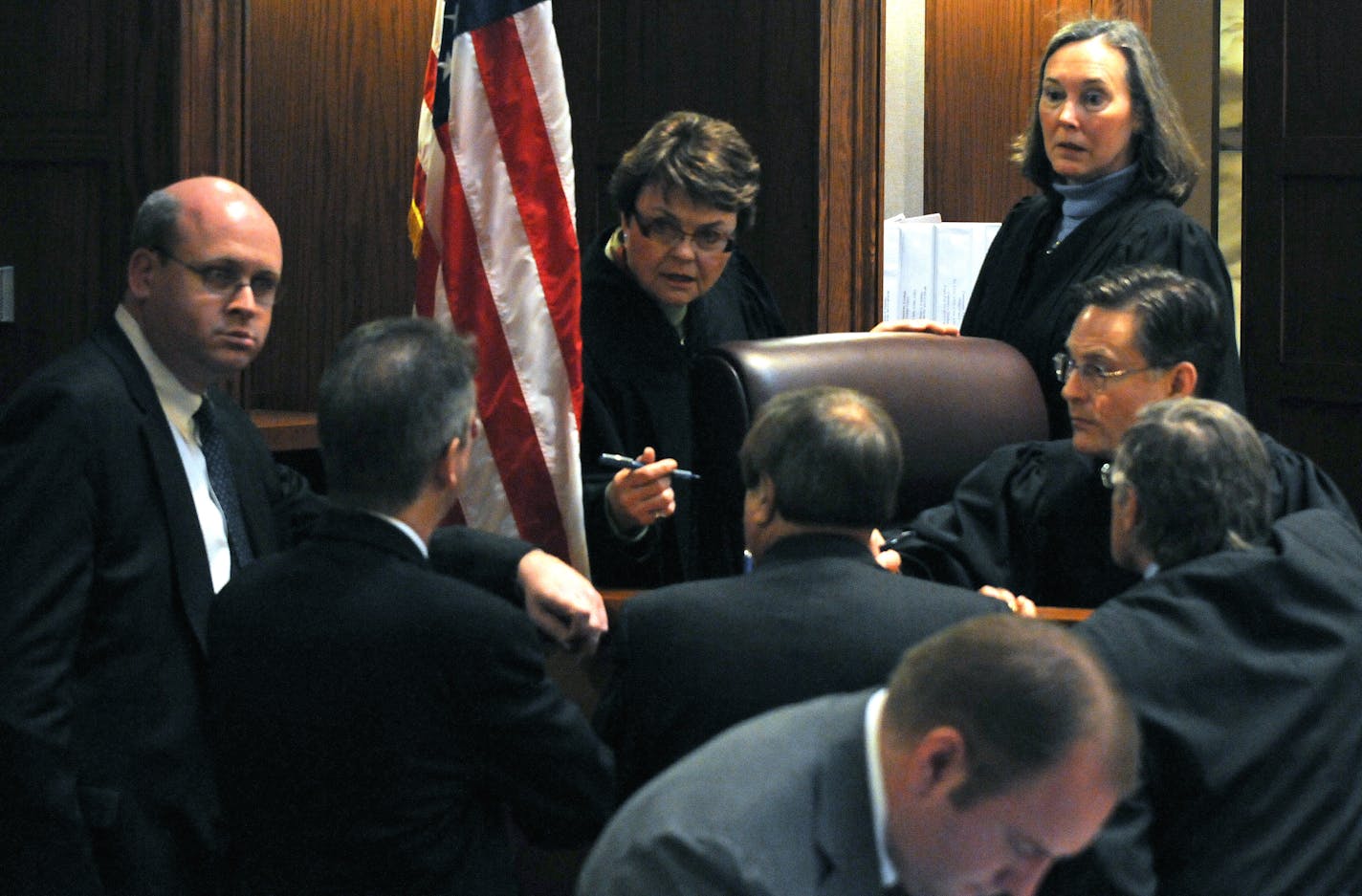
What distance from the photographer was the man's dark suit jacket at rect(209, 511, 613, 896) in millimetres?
2072

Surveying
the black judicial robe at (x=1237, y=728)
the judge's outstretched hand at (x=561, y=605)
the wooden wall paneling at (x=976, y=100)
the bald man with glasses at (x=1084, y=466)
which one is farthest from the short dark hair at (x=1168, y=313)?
the wooden wall paneling at (x=976, y=100)

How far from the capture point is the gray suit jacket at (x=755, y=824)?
1513 mm

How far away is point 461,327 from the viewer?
3.41 meters

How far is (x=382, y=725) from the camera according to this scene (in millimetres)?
2072

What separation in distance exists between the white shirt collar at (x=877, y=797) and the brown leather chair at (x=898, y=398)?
1.53m

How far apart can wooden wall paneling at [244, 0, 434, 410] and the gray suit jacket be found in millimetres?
3625

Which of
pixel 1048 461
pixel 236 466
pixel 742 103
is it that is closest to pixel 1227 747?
pixel 1048 461

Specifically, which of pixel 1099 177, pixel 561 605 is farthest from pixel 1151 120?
pixel 561 605

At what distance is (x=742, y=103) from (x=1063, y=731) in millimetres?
3236

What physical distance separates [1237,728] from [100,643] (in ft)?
5.01

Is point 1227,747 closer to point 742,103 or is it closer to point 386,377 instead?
point 386,377

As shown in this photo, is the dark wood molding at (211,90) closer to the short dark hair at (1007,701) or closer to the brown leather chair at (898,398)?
the brown leather chair at (898,398)

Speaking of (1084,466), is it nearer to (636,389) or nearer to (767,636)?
(636,389)

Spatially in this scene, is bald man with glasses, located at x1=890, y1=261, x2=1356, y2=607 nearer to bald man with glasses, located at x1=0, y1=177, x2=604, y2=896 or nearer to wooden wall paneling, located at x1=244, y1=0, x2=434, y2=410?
bald man with glasses, located at x1=0, y1=177, x2=604, y2=896
